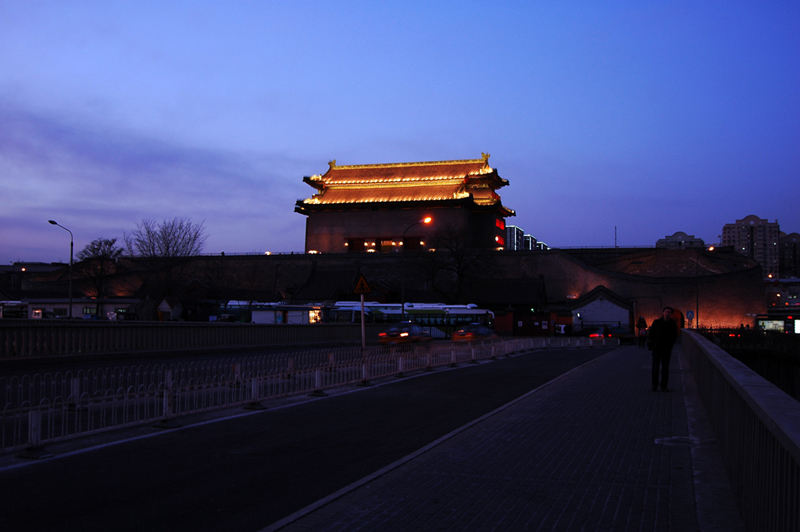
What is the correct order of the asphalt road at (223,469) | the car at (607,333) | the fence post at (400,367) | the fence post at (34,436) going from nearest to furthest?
the asphalt road at (223,469) → the fence post at (34,436) → the fence post at (400,367) → the car at (607,333)

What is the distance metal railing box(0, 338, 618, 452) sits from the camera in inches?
385

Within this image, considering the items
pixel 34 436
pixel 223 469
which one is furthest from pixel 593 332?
pixel 34 436

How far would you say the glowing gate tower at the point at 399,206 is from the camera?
A: 277 ft

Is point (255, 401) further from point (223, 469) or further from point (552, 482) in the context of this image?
point (552, 482)

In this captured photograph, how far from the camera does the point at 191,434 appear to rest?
32.8ft

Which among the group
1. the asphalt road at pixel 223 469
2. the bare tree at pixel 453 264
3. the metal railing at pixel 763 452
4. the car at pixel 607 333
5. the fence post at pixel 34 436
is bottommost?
the car at pixel 607 333

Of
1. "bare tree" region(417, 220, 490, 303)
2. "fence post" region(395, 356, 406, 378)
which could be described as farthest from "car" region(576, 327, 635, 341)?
"fence post" region(395, 356, 406, 378)

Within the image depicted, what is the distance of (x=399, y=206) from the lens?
85.7 meters

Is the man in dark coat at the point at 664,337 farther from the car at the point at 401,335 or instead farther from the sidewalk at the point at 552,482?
the car at the point at 401,335

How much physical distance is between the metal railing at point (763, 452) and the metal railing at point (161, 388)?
25.7ft

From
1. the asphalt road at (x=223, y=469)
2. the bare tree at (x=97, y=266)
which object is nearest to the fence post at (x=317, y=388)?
the asphalt road at (x=223, y=469)

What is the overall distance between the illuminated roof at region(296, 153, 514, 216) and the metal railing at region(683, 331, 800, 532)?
75.9m

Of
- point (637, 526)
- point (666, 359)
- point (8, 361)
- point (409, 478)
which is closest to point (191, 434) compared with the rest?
point (409, 478)

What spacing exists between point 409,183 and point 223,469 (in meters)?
81.4
